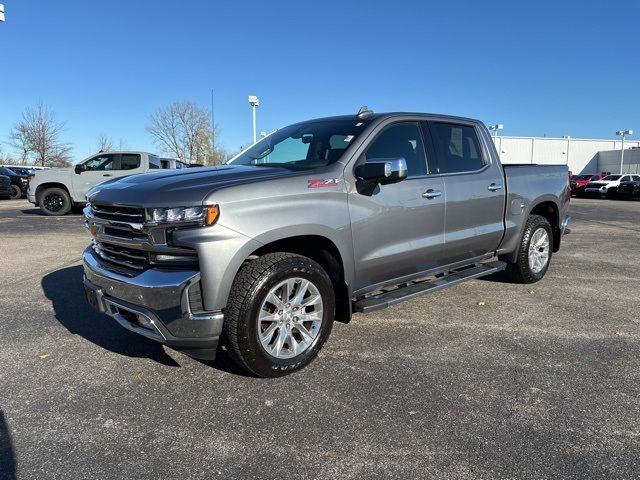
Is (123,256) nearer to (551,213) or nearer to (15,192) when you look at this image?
(551,213)

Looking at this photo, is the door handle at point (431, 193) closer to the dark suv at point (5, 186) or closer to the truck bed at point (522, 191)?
the truck bed at point (522, 191)

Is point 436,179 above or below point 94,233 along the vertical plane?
above

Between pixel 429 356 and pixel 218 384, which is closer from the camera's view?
pixel 218 384

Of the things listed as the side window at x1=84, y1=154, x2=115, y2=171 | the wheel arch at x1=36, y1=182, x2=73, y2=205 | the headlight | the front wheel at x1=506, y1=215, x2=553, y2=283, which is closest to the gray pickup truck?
the headlight

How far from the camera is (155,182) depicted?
3.27 m

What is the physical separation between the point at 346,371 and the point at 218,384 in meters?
0.91

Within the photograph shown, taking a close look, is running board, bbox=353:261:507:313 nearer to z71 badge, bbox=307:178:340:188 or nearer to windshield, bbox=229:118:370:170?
z71 badge, bbox=307:178:340:188

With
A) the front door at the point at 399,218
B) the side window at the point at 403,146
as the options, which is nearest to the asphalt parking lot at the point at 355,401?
the front door at the point at 399,218

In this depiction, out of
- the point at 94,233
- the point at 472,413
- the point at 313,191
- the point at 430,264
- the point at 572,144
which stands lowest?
the point at 472,413

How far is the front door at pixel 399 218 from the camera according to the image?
3746mm

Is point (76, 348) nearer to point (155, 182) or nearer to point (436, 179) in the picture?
point (155, 182)

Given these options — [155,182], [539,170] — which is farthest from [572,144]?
[155,182]

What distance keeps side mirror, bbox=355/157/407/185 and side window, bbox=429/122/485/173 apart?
992mm

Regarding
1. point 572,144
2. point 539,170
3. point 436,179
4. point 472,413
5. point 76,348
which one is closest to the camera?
point 472,413
